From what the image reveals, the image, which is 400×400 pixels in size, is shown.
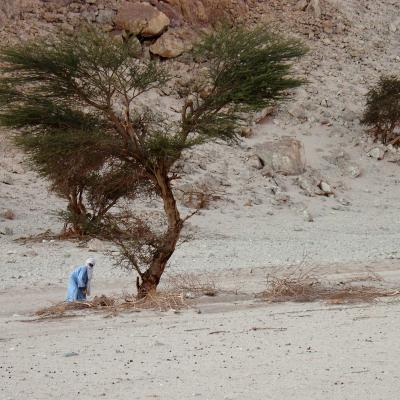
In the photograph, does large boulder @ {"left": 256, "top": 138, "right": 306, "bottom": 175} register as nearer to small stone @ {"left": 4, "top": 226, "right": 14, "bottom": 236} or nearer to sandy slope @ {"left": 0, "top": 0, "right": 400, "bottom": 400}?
sandy slope @ {"left": 0, "top": 0, "right": 400, "bottom": 400}

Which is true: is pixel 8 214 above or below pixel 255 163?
below

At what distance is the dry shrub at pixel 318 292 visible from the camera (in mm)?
8102

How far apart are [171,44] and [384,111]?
386 inches

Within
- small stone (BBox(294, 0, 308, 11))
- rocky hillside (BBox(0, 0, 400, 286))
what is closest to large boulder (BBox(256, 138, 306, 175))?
rocky hillside (BBox(0, 0, 400, 286))

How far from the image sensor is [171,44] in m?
30.3

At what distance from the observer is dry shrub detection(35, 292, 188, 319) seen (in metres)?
8.24

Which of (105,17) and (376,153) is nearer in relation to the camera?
(376,153)

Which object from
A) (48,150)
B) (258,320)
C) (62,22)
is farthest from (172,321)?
(62,22)

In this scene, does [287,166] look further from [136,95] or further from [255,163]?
[136,95]

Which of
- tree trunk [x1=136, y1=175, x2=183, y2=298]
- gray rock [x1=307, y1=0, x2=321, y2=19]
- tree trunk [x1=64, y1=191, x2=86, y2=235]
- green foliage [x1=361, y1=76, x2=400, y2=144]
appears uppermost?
gray rock [x1=307, y1=0, x2=321, y2=19]

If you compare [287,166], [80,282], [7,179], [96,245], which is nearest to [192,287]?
[80,282]

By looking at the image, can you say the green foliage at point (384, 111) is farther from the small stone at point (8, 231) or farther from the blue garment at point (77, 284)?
the blue garment at point (77, 284)

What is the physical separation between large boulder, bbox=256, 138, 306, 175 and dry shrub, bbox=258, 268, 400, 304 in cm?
1409

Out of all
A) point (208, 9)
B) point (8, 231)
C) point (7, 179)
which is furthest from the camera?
point (208, 9)
